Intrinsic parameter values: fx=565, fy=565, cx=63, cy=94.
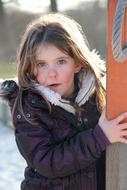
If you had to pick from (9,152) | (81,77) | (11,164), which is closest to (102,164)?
(81,77)

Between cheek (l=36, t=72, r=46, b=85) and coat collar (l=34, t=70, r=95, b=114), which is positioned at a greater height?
cheek (l=36, t=72, r=46, b=85)

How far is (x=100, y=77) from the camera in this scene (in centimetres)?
211

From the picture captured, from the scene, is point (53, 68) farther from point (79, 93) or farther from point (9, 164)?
point (9, 164)

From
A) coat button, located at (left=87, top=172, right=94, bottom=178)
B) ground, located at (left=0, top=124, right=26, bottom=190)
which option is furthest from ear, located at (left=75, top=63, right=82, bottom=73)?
ground, located at (left=0, top=124, right=26, bottom=190)

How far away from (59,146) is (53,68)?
0.27 m

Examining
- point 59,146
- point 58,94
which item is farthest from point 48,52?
point 59,146

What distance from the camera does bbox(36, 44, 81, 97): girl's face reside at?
6.36 ft

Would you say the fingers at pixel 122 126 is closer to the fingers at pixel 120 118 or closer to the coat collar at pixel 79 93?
the fingers at pixel 120 118

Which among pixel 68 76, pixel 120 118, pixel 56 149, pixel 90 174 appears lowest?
pixel 90 174

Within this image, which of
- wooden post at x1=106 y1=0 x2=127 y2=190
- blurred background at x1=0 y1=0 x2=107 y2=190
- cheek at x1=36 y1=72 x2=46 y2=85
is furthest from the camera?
blurred background at x1=0 y1=0 x2=107 y2=190

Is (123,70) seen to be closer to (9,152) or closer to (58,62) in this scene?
(58,62)

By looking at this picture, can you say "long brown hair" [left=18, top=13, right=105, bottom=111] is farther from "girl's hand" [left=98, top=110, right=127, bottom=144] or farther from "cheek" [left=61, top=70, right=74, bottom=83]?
"girl's hand" [left=98, top=110, right=127, bottom=144]

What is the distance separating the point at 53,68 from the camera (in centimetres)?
194

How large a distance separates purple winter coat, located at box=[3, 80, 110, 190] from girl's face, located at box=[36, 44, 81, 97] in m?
0.07
